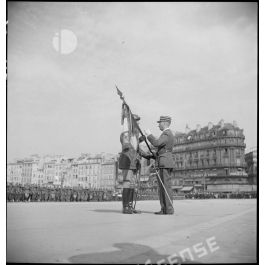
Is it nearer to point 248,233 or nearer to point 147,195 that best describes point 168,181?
point 248,233

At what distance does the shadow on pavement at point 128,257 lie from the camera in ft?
11.4

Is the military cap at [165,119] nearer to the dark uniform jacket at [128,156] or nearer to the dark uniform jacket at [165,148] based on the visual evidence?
the dark uniform jacket at [165,148]

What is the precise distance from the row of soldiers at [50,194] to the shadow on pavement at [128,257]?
14.7 m

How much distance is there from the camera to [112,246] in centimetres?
403

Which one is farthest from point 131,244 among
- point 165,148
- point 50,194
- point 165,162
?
point 50,194

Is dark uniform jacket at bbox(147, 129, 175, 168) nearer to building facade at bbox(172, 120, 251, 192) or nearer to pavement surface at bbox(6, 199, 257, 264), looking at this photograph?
pavement surface at bbox(6, 199, 257, 264)

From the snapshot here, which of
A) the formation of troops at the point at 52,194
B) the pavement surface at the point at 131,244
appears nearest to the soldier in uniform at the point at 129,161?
the pavement surface at the point at 131,244

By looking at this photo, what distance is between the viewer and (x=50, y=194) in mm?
21406

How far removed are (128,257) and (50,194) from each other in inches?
734

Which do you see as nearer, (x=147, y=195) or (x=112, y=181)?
(x=147, y=195)

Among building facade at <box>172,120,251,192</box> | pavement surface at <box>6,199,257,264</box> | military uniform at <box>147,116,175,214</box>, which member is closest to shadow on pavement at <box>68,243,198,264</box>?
pavement surface at <box>6,199,257,264</box>

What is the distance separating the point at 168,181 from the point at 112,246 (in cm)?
381

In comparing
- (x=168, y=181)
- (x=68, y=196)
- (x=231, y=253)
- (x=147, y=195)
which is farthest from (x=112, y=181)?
(x=231, y=253)

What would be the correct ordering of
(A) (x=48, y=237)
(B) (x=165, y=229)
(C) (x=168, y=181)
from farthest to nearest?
(C) (x=168, y=181) < (B) (x=165, y=229) < (A) (x=48, y=237)
